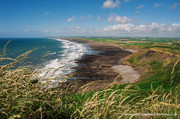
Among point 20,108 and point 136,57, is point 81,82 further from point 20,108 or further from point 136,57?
point 136,57

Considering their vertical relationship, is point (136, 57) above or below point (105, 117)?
below

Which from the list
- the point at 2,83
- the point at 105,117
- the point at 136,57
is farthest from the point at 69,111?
the point at 136,57

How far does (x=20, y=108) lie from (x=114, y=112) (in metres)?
2.57

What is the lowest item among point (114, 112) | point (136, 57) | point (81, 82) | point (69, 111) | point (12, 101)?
point (81, 82)

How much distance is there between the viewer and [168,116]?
3.29 meters

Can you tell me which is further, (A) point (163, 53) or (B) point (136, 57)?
(B) point (136, 57)

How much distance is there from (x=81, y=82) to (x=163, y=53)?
141 ft

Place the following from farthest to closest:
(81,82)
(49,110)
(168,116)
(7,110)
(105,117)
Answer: (81,82) → (49,110) → (168,116) → (105,117) → (7,110)

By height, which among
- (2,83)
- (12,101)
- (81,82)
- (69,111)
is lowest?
(81,82)

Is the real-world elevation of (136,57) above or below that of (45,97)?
below

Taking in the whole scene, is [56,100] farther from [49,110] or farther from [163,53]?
[163,53]

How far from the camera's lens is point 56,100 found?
3893mm

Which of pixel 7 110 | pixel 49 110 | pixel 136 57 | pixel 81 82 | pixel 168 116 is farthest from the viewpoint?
pixel 136 57

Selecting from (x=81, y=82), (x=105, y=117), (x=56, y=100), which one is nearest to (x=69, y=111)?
(x=56, y=100)
